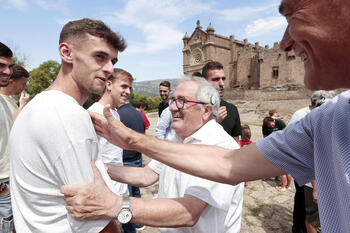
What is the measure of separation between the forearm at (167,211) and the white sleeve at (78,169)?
24 cm

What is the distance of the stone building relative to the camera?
134ft

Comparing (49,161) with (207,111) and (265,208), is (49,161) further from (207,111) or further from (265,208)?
(265,208)

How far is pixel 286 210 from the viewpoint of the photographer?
5141 mm

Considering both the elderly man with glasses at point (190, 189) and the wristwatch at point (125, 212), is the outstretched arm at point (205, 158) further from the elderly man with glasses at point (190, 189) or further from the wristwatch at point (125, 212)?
the wristwatch at point (125, 212)

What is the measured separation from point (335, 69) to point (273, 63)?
46.6m

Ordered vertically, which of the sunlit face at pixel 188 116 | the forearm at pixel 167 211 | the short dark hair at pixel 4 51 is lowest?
the forearm at pixel 167 211

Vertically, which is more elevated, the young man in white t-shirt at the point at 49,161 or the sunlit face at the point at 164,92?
the sunlit face at the point at 164,92

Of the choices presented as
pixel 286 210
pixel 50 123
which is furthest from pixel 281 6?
pixel 286 210

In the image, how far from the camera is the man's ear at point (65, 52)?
1.71 meters

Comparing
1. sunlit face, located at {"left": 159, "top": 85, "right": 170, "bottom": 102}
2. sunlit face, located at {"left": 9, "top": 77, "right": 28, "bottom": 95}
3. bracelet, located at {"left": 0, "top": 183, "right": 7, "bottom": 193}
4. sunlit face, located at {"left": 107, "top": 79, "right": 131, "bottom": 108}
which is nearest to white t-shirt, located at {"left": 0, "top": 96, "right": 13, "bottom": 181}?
bracelet, located at {"left": 0, "top": 183, "right": 7, "bottom": 193}

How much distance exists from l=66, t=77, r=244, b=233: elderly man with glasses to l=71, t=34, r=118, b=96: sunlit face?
884mm

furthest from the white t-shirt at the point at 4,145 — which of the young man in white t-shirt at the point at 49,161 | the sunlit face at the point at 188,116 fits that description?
the sunlit face at the point at 188,116

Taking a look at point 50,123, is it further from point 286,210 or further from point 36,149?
point 286,210

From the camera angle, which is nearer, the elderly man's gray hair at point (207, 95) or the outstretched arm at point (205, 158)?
the outstretched arm at point (205, 158)
